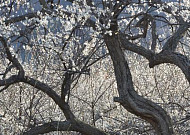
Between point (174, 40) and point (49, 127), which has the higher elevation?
point (174, 40)

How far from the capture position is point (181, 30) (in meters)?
3.95

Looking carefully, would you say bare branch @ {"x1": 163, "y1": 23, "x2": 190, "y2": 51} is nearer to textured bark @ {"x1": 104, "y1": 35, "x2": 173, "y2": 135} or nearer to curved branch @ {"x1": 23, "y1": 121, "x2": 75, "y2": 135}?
textured bark @ {"x1": 104, "y1": 35, "x2": 173, "y2": 135}

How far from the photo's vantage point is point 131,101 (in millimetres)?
3734

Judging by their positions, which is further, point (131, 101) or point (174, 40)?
point (174, 40)

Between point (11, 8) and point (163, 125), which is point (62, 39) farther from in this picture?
point (163, 125)

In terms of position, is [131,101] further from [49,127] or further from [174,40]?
[49,127]

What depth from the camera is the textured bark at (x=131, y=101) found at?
3.71m

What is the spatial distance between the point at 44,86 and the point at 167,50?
4.75 ft

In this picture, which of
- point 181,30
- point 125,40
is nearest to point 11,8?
point 125,40

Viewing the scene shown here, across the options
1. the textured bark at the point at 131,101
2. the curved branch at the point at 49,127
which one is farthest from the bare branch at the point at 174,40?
the curved branch at the point at 49,127

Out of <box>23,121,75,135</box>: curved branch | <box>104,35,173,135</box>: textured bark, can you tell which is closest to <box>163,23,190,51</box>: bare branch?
<box>104,35,173,135</box>: textured bark

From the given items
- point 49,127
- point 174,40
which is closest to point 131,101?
point 174,40

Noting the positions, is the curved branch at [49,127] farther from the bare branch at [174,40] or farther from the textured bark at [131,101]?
the bare branch at [174,40]

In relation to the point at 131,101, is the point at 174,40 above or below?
above
